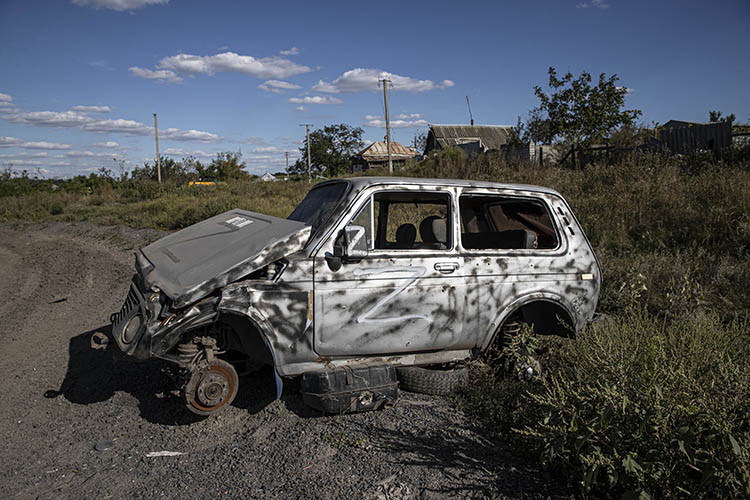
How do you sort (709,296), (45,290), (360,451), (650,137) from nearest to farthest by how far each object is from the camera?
1. (360,451)
2. (709,296)
3. (45,290)
4. (650,137)

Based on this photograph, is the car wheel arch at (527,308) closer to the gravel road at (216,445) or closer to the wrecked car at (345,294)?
the wrecked car at (345,294)

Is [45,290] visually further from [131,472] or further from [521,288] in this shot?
[521,288]

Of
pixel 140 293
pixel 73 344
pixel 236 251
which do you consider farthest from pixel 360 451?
pixel 73 344

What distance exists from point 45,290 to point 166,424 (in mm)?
6031

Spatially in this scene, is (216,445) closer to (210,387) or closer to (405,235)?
(210,387)

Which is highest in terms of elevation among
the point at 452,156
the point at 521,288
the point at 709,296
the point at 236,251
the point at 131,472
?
the point at 452,156

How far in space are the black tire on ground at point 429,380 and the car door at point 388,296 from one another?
8.1 inches

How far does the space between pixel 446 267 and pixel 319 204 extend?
4.18 ft

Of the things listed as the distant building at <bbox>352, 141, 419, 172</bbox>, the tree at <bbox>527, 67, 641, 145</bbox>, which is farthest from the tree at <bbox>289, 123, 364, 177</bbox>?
the tree at <bbox>527, 67, 641, 145</bbox>

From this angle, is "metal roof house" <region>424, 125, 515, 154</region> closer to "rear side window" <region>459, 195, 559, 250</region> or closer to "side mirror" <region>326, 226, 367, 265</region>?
"rear side window" <region>459, 195, 559, 250</region>

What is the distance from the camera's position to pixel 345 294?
377 centimetres

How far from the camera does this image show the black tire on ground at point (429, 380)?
162 inches

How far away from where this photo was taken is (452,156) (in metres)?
18.6

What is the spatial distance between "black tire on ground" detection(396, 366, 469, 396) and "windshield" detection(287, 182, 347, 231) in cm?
143
